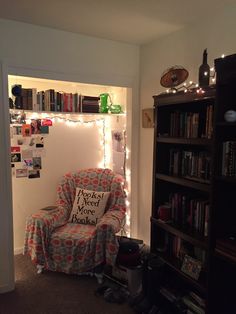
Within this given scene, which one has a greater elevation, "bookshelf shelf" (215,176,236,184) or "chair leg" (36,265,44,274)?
"bookshelf shelf" (215,176,236,184)

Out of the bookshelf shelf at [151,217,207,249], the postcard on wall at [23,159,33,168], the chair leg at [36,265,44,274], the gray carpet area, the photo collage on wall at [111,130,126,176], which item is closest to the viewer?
the bookshelf shelf at [151,217,207,249]

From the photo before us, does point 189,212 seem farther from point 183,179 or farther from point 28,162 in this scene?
point 28,162

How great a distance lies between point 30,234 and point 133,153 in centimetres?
140

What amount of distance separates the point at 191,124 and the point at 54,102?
1614 millimetres

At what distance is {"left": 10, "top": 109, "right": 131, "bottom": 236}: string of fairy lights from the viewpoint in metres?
3.22

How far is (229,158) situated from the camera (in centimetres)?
169

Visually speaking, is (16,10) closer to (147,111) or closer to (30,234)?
(147,111)

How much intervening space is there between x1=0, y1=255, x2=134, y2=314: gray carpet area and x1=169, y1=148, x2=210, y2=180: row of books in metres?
1.22

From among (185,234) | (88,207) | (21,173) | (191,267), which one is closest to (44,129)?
(21,173)

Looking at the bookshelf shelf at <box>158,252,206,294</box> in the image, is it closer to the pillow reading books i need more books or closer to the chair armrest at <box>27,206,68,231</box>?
the pillow reading books i need more books

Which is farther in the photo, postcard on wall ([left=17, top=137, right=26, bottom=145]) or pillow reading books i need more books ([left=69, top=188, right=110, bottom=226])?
postcard on wall ([left=17, top=137, right=26, bottom=145])

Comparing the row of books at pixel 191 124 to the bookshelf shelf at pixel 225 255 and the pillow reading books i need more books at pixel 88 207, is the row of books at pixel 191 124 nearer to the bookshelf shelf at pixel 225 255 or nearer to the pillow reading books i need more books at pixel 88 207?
the bookshelf shelf at pixel 225 255

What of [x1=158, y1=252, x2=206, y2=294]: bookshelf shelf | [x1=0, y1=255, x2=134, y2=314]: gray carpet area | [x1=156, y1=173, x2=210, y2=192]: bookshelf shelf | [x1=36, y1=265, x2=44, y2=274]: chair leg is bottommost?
[x1=0, y1=255, x2=134, y2=314]: gray carpet area

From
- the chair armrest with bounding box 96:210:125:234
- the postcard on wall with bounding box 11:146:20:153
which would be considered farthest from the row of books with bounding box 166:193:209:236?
the postcard on wall with bounding box 11:146:20:153
